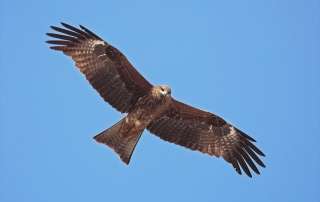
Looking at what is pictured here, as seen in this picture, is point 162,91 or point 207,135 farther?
point 207,135

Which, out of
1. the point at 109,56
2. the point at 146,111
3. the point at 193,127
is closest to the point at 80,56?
the point at 109,56

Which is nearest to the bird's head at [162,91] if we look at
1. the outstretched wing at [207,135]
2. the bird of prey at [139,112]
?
the bird of prey at [139,112]

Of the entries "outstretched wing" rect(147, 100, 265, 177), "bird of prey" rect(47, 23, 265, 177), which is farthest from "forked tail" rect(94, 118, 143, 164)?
"outstretched wing" rect(147, 100, 265, 177)

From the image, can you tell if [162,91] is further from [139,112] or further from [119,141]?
[119,141]

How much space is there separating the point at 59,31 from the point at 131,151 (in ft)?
9.47

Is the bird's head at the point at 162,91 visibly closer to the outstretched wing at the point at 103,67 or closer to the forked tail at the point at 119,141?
the outstretched wing at the point at 103,67

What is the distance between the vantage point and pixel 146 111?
13.4 metres

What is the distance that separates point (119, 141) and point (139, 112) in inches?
29.2

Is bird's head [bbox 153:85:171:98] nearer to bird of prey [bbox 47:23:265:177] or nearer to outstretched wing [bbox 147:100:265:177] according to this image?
bird of prey [bbox 47:23:265:177]

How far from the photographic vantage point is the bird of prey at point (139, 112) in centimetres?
1329

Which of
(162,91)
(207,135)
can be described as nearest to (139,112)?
(162,91)

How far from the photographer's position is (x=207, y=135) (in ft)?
46.9

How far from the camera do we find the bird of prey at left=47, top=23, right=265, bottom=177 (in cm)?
1329

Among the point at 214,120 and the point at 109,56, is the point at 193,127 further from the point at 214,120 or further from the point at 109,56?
the point at 109,56
